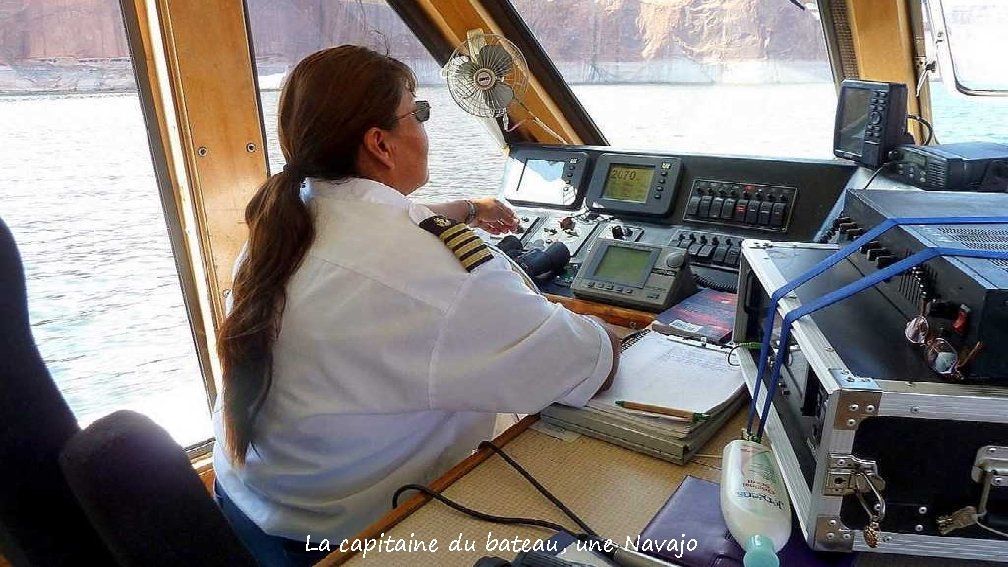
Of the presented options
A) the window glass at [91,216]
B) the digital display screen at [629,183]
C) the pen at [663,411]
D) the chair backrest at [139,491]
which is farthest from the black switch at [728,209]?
the window glass at [91,216]

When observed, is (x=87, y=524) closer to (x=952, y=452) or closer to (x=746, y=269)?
(x=952, y=452)

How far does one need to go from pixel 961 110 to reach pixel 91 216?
2.61 m

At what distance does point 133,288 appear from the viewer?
2.12m

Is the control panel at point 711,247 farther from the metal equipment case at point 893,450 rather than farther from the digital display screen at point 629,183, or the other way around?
the metal equipment case at point 893,450

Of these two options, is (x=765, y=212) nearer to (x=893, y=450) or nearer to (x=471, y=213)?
(x=471, y=213)

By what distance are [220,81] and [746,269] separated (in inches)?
55.6

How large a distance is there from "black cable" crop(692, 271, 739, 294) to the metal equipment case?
751mm

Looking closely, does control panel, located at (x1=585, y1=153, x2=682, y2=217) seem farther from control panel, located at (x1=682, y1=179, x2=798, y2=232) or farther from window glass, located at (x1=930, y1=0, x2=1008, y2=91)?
window glass, located at (x1=930, y1=0, x2=1008, y2=91)

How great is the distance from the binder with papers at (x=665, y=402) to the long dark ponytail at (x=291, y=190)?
0.45m

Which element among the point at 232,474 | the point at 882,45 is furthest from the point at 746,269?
the point at 882,45

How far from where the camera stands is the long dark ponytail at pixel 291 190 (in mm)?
968

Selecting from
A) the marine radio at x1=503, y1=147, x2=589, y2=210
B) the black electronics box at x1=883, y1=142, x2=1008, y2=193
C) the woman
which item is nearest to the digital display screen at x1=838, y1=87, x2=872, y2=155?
the black electronics box at x1=883, y1=142, x2=1008, y2=193

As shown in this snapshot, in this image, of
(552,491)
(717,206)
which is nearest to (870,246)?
(552,491)

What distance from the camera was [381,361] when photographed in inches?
37.2
